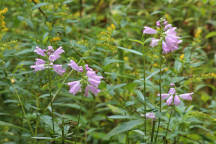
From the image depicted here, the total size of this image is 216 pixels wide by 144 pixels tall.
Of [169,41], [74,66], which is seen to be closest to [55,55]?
[74,66]

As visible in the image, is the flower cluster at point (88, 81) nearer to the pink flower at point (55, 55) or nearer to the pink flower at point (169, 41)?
the pink flower at point (55, 55)

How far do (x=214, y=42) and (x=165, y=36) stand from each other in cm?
306

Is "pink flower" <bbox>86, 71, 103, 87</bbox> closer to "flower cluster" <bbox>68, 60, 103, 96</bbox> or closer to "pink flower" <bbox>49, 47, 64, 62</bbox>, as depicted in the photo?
"flower cluster" <bbox>68, 60, 103, 96</bbox>

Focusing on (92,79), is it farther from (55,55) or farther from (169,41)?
(169,41)

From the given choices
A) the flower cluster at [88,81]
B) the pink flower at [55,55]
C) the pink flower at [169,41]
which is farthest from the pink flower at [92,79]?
the pink flower at [169,41]

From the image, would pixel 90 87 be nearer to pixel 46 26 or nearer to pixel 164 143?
pixel 164 143

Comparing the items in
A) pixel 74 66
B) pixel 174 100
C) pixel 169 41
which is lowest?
pixel 174 100

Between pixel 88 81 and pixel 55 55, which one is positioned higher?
pixel 55 55

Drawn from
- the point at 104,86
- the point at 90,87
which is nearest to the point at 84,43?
the point at 104,86

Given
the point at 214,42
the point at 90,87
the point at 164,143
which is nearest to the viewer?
the point at 90,87

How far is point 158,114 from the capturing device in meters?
1.24

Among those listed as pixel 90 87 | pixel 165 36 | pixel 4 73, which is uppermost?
pixel 165 36

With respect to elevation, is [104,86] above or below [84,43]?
below

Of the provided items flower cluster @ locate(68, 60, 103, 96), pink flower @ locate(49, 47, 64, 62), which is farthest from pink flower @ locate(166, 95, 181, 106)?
pink flower @ locate(49, 47, 64, 62)
